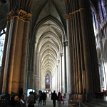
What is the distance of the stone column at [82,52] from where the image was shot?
33.3 ft

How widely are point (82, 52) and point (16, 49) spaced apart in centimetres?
506

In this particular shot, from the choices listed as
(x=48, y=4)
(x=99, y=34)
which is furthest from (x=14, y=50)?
(x=99, y=34)

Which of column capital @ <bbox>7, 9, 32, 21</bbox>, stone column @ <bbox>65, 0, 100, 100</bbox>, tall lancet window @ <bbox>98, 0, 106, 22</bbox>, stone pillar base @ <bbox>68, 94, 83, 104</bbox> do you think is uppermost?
tall lancet window @ <bbox>98, 0, 106, 22</bbox>

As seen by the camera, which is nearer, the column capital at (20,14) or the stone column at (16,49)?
the stone column at (16,49)

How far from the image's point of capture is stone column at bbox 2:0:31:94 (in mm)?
10719

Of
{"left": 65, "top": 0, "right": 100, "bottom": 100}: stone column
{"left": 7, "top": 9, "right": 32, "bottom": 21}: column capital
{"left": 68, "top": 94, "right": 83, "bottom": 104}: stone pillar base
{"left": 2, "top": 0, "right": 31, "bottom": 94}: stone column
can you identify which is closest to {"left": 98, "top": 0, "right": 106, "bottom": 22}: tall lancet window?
{"left": 65, "top": 0, "right": 100, "bottom": 100}: stone column

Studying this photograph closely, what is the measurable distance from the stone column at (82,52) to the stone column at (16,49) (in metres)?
3.84

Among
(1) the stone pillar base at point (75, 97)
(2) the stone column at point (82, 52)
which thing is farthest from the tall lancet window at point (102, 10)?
(1) the stone pillar base at point (75, 97)

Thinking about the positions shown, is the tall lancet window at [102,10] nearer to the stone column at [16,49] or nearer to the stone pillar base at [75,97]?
the stone column at [16,49]

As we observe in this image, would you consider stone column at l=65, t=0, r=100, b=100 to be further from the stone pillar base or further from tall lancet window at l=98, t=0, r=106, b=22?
tall lancet window at l=98, t=0, r=106, b=22

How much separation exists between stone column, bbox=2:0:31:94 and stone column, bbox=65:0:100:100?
151 inches

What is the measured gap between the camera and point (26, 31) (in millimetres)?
12898

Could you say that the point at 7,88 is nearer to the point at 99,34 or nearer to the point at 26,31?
the point at 26,31

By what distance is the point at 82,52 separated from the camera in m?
11.1
